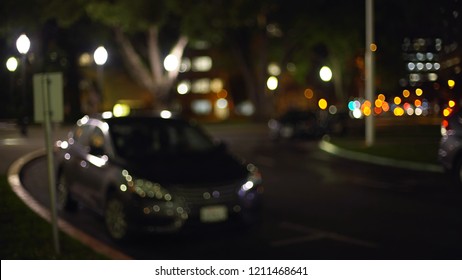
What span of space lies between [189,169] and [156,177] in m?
0.45

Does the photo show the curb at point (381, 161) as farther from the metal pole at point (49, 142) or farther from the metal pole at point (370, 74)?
the metal pole at point (49, 142)

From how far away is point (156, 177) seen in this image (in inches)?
356

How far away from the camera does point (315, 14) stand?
46.2m

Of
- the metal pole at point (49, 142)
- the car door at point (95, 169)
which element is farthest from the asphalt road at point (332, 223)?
the metal pole at point (49, 142)

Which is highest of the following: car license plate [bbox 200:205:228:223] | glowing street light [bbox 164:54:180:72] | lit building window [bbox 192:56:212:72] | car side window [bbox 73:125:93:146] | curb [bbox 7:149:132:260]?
lit building window [bbox 192:56:212:72]

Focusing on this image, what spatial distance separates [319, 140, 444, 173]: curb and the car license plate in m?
9.81

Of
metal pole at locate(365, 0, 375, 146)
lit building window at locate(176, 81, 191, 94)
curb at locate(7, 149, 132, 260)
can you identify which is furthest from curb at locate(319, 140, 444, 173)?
lit building window at locate(176, 81, 191, 94)

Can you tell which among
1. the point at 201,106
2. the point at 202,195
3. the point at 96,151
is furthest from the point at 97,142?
the point at 201,106

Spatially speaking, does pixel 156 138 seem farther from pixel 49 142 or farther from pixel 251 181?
pixel 49 142

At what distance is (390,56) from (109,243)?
40546mm

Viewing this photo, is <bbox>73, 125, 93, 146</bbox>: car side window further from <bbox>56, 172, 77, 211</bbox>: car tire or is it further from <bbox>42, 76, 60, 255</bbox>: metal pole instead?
<bbox>42, 76, 60, 255</bbox>: metal pole

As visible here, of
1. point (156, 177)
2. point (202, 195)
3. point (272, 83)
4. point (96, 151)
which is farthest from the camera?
point (272, 83)

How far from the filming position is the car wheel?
9117 mm

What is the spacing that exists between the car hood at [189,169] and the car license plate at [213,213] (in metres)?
0.32
